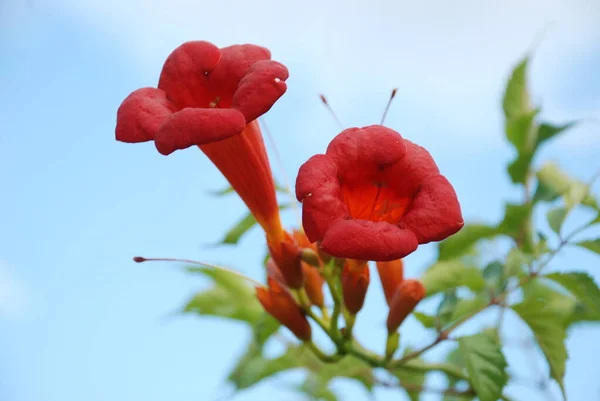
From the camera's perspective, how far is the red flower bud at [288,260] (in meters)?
2.70

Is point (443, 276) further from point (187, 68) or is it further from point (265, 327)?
point (187, 68)

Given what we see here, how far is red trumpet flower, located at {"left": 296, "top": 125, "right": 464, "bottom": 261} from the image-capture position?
197 centimetres

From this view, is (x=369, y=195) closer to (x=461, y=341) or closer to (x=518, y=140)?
(x=461, y=341)

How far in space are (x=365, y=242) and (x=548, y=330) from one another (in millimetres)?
1208

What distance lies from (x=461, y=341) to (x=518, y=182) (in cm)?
115

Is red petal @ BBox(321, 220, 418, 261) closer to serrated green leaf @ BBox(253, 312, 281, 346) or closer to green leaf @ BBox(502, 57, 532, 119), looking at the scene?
serrated green leaf @ BBox(253, 312, 281, 346)

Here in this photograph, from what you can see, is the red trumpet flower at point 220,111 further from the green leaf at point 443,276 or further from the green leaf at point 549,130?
the green leaf at point 549,130

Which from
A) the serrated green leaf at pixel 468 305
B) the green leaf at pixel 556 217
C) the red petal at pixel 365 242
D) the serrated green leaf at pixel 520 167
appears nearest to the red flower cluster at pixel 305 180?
the red petal at pixel 365 242

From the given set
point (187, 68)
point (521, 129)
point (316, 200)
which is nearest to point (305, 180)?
point (316, 200)

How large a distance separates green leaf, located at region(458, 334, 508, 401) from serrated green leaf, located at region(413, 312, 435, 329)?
46cm

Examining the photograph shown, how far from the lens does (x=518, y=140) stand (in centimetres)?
335

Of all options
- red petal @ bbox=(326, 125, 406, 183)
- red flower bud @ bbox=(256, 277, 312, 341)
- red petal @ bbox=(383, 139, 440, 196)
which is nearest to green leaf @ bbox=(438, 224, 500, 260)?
red flower bud @ bbox=(256, 277, 312, 341)

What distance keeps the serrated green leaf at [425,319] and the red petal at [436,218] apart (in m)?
1.12

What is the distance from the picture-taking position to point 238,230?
315 centimetres
